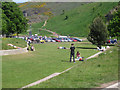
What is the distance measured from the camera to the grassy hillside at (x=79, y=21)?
12434 centimetres

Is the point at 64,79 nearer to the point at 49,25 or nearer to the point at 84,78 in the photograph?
the point at 84,78

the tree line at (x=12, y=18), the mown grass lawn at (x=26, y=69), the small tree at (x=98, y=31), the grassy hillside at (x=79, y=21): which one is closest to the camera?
the mown grass lawn at (x=26, y=69)

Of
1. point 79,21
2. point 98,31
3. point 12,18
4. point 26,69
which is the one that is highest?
point 79,21

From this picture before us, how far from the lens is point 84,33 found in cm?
11700

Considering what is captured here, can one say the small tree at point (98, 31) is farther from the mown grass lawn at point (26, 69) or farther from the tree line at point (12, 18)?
the mown grass lawn at point (26, 69)

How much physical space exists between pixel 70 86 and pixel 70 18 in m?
142

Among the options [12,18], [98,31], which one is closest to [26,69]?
[98,31]

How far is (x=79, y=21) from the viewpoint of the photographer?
448 ft

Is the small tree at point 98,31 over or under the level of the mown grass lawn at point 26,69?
over

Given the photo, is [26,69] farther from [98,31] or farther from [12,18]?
[12,18]

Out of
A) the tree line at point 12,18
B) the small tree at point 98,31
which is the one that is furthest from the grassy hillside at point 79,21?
the small tree at point 98,31

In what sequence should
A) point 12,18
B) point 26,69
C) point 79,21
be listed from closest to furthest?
point 26,69
point 12,18
point 79,21

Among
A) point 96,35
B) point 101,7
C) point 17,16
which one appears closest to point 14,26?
point 17,16

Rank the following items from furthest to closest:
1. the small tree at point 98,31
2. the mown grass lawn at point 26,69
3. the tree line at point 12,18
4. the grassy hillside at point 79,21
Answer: the grassy hillside at point 79,21
the tree line at point 12,18
the small tree at point 98,31
the mown grass lawn at point 26,69
